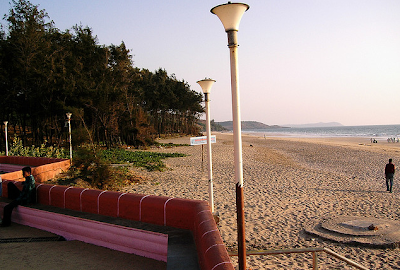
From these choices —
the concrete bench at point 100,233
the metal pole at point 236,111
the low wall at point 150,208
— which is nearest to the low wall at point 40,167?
the low wall at point 150,208

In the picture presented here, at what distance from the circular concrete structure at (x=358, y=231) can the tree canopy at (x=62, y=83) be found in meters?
15.9

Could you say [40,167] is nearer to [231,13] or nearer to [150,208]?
[150,208]

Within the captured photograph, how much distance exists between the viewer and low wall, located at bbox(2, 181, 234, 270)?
3189 millimetres

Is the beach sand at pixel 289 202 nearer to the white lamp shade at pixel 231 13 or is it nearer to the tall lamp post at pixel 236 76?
the tall lamp post at pixel 236 76

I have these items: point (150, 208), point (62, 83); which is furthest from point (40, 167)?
point (62, 83)

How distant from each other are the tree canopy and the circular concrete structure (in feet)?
52.3

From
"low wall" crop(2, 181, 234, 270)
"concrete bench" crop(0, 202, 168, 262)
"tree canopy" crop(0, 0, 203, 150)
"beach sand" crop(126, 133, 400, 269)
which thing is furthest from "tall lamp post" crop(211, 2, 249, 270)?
"tree canopy" crop(0, 0, 203, 150)

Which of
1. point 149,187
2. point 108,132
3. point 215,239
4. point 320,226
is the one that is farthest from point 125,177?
point 108,132

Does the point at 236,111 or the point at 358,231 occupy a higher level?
the point at 236,111

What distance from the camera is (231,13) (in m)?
3.58

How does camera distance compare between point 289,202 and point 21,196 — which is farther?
point 289,202

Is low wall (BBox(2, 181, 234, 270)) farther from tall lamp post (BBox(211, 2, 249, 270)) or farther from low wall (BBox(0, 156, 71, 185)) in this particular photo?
low wall (BBox(0, 156, 71, 185))

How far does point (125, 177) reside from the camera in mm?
12125

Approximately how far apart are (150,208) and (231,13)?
115 inches
